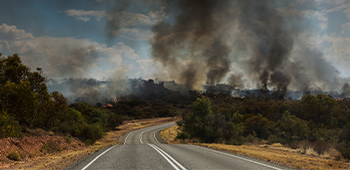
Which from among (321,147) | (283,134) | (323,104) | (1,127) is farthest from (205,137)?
(323,104)

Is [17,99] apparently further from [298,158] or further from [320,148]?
[320,148]

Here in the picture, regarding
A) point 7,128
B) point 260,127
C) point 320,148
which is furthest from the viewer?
point 260,127

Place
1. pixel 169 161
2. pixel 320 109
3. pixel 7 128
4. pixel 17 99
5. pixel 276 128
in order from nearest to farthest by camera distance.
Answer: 1. pixel 169 161
2. pixel 7 128
3. pixel 17 99
4. pixel 276 128
5. pixel 320 109

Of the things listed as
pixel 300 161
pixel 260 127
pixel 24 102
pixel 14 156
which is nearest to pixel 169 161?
pixel 300 161

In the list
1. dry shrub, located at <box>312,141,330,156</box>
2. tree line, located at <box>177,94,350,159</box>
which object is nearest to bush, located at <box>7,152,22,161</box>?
dry shrub, located at <box>312,141,330,156</box>

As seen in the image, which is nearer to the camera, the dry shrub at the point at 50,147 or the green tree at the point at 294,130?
the dry shrub at the point at 50,147

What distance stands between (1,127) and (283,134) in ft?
A: 120

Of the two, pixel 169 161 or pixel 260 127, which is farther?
pixel 260 127

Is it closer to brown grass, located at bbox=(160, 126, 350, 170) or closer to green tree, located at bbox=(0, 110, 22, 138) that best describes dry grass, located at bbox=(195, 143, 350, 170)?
brown grass, located at bbox=(160, 126, 350, 170)

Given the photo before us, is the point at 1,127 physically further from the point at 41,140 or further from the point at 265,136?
the point at 265,136

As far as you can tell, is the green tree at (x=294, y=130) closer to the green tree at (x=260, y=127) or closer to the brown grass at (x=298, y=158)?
the green tree at (x=260, y=127)

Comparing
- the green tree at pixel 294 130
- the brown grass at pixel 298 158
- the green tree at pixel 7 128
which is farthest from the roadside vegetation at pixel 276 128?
the green tree at pixel 7 128

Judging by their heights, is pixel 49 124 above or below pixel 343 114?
below

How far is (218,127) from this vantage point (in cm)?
3297
